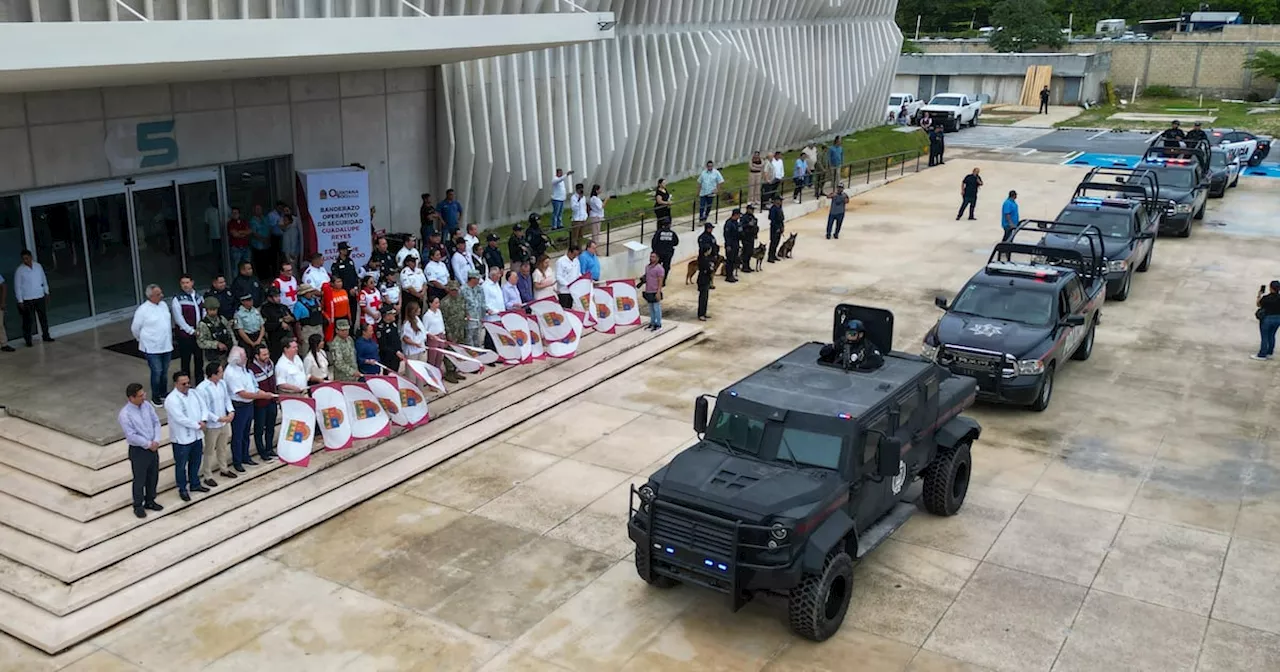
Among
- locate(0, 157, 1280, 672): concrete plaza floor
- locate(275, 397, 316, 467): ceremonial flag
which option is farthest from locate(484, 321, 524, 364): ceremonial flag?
locate(275, 397, 316, 467): ceremonial flag

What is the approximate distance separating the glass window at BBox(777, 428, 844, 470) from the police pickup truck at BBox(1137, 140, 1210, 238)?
20261mm

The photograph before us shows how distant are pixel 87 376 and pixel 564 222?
12486 mm

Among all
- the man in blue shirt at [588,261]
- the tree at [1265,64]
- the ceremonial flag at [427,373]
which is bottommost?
the ceremonial flag at [427,373]

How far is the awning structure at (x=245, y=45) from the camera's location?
39.3ft

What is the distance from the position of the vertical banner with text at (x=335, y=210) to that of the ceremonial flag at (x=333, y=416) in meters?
6.76

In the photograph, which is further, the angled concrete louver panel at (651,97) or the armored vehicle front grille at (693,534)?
the angled concrete louver panel at (651,97)

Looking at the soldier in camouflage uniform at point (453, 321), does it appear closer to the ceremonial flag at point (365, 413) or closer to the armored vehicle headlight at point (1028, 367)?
the ceremonial flag at point (365, 413)

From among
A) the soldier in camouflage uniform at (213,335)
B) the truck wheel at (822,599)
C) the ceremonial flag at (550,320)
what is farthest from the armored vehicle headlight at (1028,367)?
the soldier in camouflage uniform at (213,335)

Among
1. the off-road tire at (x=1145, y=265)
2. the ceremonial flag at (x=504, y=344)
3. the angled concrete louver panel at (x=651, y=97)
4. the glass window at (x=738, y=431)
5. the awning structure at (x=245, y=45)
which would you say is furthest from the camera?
the off-road tire at (x=1145, y=265)

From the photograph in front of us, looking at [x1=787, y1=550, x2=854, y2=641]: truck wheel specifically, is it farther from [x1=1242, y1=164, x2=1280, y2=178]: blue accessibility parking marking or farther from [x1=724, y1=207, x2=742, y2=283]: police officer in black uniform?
[x1=1242, y1=164, x2=1280, y2=178]: blue accessibility parking marking

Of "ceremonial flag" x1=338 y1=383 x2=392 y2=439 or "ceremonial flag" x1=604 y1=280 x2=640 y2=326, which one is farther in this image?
"ceremonial flag" x1=604 y1=280 x2=640 y2=326

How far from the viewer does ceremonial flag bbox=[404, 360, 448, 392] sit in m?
15.3

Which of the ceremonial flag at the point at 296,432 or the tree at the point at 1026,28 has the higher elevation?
the tree at the point at 1026,28

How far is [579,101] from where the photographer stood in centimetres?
2725
